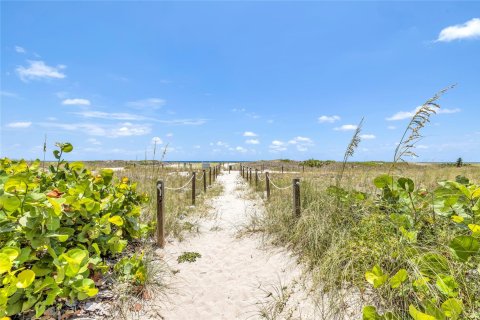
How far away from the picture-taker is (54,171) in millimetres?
3562

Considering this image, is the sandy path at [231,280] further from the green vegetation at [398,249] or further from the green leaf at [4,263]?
the green leaf at [4,263]

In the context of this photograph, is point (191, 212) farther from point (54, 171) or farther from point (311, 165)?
point (311, 165)

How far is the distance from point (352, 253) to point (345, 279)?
1.10ft

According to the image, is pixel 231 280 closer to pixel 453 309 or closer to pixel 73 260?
pixel 73 260

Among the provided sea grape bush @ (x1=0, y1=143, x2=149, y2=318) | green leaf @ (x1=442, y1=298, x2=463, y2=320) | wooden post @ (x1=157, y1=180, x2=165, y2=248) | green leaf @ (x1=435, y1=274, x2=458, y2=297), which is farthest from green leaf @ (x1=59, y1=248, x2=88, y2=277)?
green leaf @ (x1=435, y1=274, x2=458, y2=297)

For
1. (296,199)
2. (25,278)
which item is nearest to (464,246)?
(296,199)

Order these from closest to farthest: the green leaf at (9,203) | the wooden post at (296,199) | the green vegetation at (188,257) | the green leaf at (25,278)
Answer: the green leaf at (25,278), the green leaf at (9,203), the green vegetation at (188,257), the wooden post at (296,199)

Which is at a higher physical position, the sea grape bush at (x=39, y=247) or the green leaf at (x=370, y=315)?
the sea grape bush at (x=39, y=247)

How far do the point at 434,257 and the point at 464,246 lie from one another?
351 millimetres

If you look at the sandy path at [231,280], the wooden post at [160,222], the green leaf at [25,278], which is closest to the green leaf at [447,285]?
the sandy path at [231,280]

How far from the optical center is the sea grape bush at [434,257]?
6.88ft

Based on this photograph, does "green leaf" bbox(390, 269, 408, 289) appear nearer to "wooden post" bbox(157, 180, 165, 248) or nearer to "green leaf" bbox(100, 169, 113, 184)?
"green leaf" bbox(100, 169, 113, 184)

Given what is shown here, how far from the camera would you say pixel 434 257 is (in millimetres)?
2418

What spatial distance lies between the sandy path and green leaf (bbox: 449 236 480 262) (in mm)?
1456
